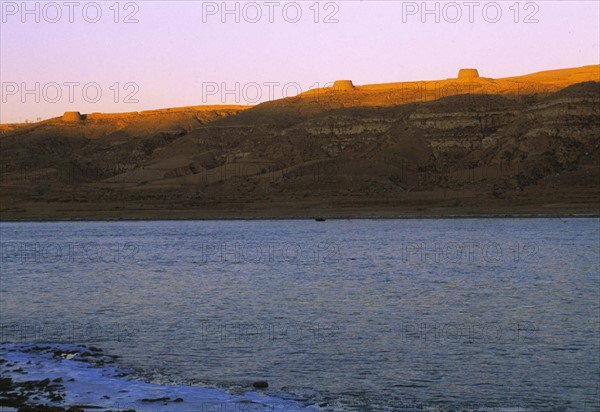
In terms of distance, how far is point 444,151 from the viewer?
12975cm

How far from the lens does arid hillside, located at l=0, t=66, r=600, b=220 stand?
10788cm

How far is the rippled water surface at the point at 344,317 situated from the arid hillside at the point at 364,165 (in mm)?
44330

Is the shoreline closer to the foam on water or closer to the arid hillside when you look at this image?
the arid hillside

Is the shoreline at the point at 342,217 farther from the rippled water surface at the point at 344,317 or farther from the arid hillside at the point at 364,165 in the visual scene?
the rippled water surface at the point at 344,317

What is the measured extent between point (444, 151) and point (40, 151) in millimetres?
95819

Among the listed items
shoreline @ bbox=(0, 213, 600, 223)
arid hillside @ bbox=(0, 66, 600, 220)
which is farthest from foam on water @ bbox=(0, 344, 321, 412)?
arid hillside @ bbox=(0, 66, 600, 220)

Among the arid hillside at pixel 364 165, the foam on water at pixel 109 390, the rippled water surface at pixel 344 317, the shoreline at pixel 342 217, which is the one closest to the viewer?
the foam on water at pixel 109 390

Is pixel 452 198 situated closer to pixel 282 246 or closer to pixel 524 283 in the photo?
pixel 282 246

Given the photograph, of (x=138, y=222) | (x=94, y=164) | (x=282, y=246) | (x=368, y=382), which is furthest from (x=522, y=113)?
(x=368, y=382)

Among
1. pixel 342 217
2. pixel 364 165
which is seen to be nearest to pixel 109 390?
pixel 342 217

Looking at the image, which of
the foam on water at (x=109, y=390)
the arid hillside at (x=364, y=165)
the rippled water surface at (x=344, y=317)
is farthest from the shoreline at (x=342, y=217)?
the foam on water at (x=109, y=390)

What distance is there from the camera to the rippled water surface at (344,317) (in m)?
19.8

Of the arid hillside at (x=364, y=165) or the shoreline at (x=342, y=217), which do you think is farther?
the arid hillside at (x=364, y=165)

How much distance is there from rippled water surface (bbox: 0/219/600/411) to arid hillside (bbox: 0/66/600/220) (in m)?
44.3
